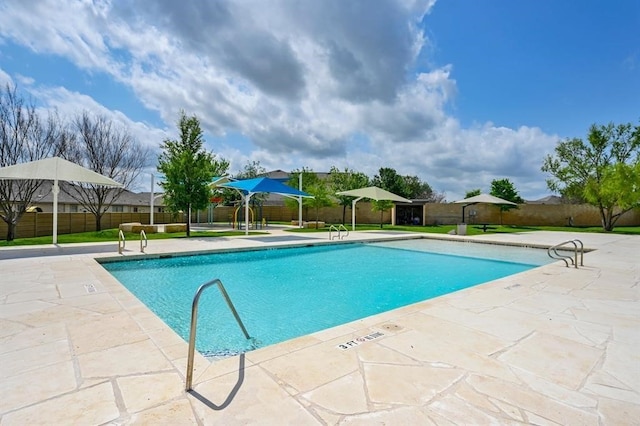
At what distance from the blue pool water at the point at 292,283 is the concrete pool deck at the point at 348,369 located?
1014mm

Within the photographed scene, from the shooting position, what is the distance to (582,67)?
41.3 feet

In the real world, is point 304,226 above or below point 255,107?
below

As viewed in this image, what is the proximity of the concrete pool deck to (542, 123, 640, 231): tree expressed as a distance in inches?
800

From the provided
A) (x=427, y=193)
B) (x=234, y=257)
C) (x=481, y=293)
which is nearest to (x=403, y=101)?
(x=234, y=257)

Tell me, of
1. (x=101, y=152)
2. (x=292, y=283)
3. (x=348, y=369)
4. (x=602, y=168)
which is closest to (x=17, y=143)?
(x=101, y=152)

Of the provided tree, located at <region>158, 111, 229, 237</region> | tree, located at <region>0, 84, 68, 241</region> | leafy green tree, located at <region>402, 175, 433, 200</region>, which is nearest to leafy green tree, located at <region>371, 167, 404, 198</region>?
leafy green tree, located at <region>402, 175, 433, 200</region>

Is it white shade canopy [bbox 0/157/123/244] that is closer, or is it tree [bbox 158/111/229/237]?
white shade canopy [bbox 0/157/123/244]

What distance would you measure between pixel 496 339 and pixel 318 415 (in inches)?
83.9

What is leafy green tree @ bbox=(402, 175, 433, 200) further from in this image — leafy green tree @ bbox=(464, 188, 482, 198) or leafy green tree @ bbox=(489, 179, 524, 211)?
leafy green tree @ bbox=(489, 179, 524, 211)

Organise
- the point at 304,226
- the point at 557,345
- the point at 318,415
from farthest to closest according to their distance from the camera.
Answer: the point at 304,226 → the point at 557,345 → the point at 318,415

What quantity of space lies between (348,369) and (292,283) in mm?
4579

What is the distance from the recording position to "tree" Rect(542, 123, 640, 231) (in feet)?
61.4

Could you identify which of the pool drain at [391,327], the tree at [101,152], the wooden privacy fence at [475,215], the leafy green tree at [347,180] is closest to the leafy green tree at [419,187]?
the leafy green tree at [347,180]

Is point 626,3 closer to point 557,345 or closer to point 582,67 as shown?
point 582,67
